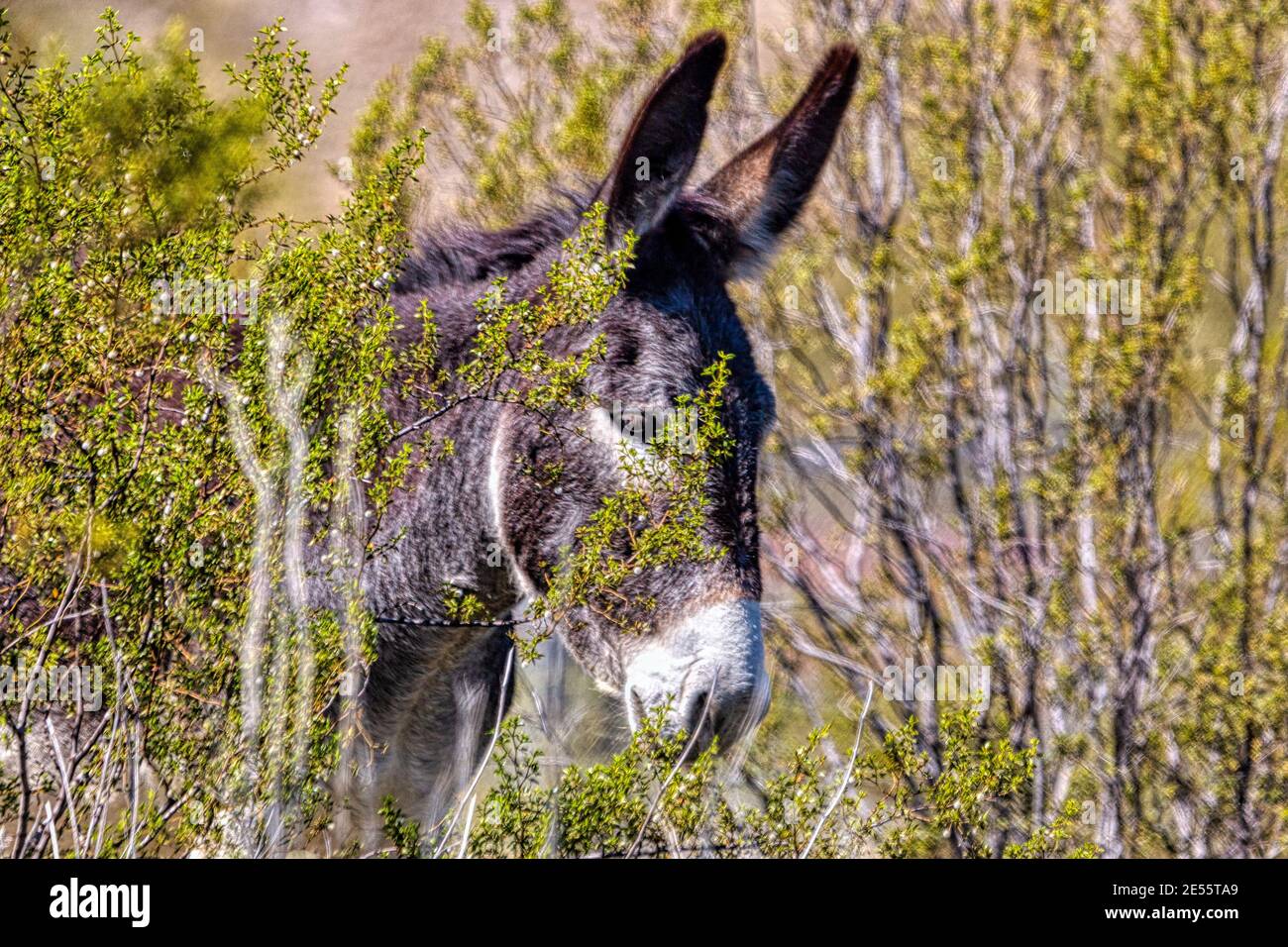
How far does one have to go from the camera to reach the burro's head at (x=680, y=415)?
11.9 ft

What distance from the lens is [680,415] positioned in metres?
3.74

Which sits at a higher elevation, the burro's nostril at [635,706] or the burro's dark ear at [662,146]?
the burro's dark ear at [662,146]

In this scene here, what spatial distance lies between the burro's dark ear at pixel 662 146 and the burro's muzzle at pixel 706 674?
1457 mm

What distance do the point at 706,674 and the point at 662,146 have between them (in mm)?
1865

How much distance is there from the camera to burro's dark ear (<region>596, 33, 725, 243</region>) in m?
4.09

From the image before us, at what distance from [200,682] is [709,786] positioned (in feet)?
4.81

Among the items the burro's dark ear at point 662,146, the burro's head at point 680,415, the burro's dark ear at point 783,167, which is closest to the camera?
Result: the burro's head at point 680,415

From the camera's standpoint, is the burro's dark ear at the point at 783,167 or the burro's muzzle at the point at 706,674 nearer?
the burro's muzzle at the point at 706,674

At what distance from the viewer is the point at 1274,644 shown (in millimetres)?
7324

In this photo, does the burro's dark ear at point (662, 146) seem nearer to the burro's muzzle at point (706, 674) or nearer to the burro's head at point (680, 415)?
the burro's head at point (680, 415)

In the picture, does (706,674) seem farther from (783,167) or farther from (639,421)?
(783,167)

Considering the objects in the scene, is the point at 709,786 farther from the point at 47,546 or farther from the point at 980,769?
the point at 47,546

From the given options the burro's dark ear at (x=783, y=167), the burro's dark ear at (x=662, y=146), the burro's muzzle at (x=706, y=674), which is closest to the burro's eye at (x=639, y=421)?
the burro's muzzle at (x=706, y=674)

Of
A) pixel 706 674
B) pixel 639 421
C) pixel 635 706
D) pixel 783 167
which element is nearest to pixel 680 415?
pixel 639 421
